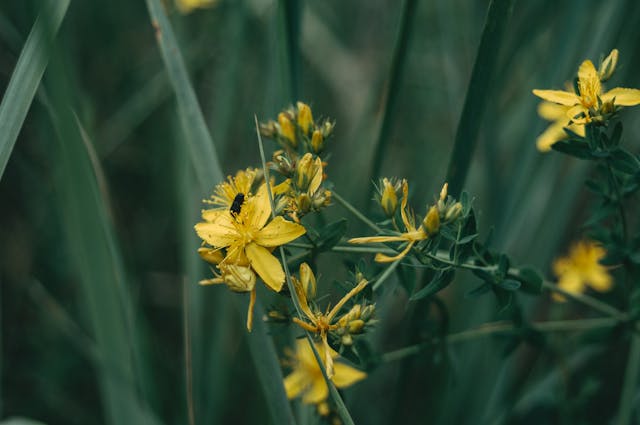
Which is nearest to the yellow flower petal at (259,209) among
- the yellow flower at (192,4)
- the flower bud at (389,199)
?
the flower bud at (389,199)

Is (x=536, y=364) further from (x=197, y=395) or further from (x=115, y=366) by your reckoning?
(x=115, y=366)

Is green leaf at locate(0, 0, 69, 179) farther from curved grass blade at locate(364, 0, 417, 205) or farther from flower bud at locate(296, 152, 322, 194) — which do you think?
curved grass blade at locate(364, 0, 417, 205)

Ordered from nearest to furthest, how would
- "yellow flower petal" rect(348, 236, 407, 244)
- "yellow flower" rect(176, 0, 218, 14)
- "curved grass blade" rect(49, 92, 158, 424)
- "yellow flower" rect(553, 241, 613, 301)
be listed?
"yellow flower petal" rect(348, 236, 407, 244) → "curved grass blade" rect(49, 92, 158, 424) → "yellow flower" rect(553, 241, 613, 301) → "yellow flower" rect(176, 0, 218, 14)

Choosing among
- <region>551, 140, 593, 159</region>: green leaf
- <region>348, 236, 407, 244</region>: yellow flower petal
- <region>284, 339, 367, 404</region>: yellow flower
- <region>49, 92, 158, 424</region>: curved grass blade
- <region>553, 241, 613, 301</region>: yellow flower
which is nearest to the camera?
<region>348, 236, 407, 244</region>: yellow flower petal

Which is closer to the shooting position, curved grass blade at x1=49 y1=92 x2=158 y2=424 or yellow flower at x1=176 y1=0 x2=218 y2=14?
curved grass blade at x1=49 y1=92 x2=158 y2=424

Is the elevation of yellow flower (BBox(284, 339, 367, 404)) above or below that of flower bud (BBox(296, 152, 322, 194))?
below

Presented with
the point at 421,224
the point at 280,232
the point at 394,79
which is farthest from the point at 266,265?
the point at 394,79

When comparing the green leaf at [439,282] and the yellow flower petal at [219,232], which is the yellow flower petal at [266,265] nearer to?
the yellow flower petal at [219,232]

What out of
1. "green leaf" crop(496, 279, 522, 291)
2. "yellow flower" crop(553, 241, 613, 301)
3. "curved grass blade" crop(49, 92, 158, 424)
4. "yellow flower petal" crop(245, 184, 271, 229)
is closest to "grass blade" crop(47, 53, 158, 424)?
"curved grass blade" crop(49, 92, 158, 424)

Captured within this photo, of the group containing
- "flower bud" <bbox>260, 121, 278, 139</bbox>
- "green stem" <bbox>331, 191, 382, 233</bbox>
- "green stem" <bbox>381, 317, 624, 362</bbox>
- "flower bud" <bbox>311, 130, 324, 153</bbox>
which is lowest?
"green stem" <bbox>381, 317, 624, 362</bbox>
